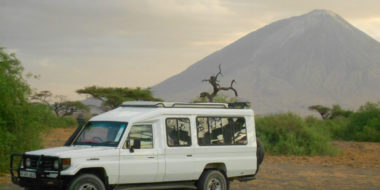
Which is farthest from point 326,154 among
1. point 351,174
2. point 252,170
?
point 252,170

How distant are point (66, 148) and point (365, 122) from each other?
95.2ft

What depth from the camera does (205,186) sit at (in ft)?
43.2

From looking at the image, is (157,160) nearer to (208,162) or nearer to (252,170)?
(208,162)

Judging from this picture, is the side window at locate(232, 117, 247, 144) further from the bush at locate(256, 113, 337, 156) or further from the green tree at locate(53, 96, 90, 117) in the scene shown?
the green tree at locate(53, 96, 90, 117)

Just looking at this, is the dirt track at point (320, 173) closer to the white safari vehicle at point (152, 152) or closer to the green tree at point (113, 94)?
the white safari vehicle at point (152, 152)

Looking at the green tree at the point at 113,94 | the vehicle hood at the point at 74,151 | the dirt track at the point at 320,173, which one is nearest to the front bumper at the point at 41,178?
the vehicle hood at the point at 74,151

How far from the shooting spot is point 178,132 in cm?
1281

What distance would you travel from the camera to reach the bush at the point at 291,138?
1114 inches

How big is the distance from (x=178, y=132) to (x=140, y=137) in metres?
0.92

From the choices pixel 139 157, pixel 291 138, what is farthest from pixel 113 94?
pixel 139 157

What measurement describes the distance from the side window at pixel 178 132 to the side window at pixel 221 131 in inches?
11.8

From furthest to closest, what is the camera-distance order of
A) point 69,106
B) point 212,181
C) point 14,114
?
point 69,106 < point 14,114 < point 212,181

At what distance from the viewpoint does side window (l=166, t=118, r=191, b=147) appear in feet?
41.5

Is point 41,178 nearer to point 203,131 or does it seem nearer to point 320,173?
point 203,131
